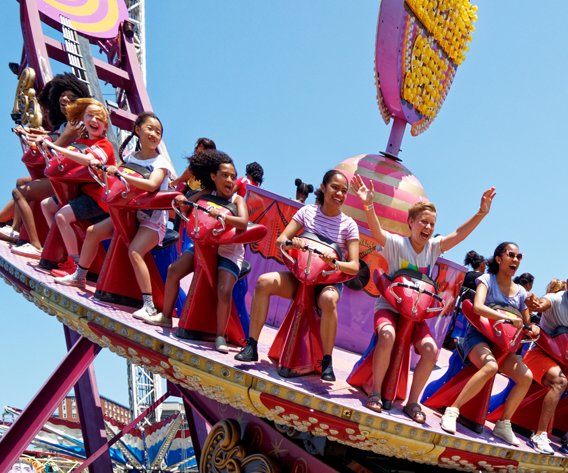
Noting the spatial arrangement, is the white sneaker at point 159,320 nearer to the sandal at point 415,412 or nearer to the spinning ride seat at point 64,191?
the spinning ride seat at point 64,191

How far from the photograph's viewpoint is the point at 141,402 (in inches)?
675

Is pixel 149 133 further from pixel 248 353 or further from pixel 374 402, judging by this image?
pixel 374 402

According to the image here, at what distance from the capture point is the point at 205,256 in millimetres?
4277

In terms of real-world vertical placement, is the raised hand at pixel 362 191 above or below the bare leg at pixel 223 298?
above

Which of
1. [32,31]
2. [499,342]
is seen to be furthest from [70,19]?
[499,342]

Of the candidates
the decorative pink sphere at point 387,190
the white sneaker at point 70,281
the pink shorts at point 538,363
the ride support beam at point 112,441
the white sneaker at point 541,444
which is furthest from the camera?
the decorative pink sphere at point 387,190

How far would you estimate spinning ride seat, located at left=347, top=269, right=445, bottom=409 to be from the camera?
13.6 feet

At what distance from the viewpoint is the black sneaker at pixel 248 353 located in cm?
409

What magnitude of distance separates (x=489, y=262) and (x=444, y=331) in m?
2.02

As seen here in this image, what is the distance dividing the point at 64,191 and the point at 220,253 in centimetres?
156

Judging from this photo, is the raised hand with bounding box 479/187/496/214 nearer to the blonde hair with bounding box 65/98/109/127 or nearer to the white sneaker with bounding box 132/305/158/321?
the white sneaker with bounding box 132/305/158/321

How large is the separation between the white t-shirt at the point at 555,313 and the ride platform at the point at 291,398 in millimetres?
1023

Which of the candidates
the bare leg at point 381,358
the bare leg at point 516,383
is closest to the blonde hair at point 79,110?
the bare leg at point 381,358

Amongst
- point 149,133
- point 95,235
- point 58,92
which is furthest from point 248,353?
point 58,92
